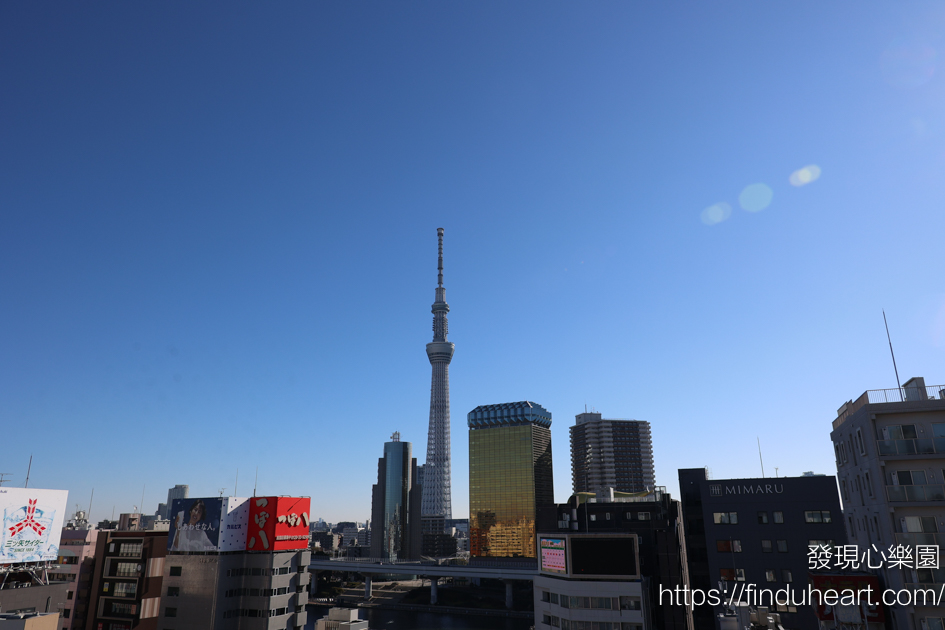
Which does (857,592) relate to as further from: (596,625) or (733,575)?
(733,575)

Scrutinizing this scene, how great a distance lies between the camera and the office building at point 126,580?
68000 mm

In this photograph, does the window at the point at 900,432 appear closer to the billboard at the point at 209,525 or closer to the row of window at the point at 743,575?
the row of window at the point at 743,575

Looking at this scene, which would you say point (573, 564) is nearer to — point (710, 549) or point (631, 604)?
point (631, 604)

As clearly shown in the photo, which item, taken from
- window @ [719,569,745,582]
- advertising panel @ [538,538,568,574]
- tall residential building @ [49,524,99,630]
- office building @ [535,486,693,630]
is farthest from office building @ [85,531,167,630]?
window @ [719,569,745,582]

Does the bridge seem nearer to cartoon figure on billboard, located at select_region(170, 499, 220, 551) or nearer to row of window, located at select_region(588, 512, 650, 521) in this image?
row of window, located at select_region(588, 512, 650, 521)

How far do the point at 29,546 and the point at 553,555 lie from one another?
53.4 metres

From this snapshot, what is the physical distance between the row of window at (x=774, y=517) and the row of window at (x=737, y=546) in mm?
2080

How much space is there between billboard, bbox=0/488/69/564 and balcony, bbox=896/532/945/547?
242ft

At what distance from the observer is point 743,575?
201 feet

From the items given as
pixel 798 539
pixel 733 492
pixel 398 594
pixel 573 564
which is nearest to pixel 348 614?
pixel 573 564

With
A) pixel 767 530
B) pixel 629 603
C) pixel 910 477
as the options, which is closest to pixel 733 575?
pixel 767 530

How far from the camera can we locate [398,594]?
16250 centimetres

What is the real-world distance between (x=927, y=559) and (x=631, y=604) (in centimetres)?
2711

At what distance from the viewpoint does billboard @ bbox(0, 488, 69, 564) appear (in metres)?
51.6
